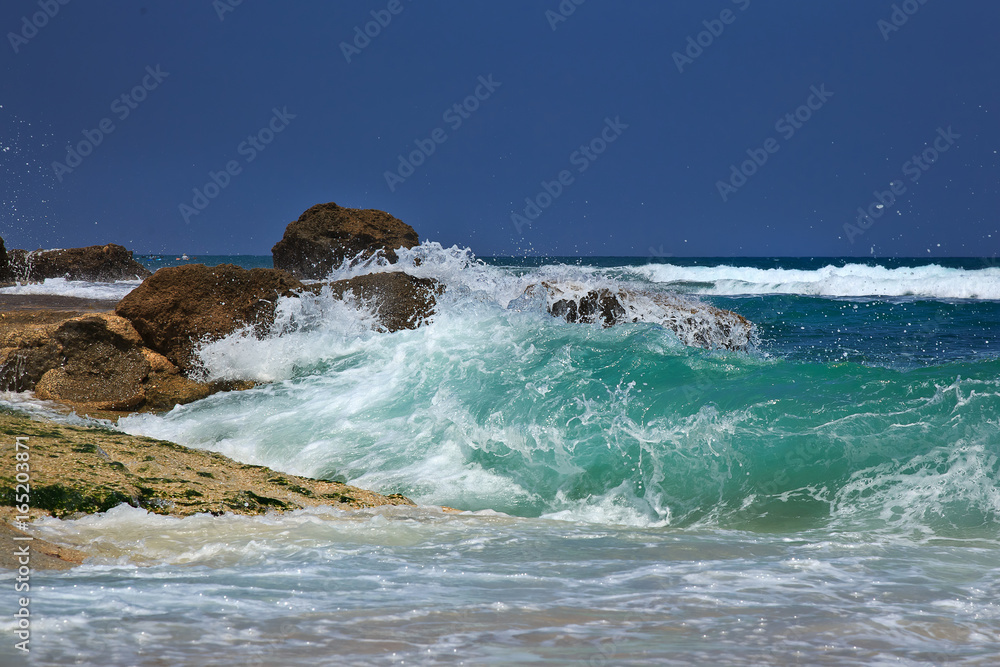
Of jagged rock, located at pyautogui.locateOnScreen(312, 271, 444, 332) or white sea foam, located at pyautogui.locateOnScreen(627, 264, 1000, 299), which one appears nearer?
jagged rock, located at pyautogui.locateOnScreen(312, 271, 444, 332)

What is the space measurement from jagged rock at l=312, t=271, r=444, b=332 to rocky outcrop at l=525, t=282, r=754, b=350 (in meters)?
1.83

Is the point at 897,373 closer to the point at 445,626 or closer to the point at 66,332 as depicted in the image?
the point at 445,626

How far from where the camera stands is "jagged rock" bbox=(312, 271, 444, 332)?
7938 mm

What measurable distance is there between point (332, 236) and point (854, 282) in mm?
19735

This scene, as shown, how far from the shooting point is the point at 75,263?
2039 centimetres

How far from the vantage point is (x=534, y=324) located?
7.56 metres

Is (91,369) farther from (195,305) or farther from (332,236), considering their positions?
(332,236)

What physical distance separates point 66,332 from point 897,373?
6.89 m

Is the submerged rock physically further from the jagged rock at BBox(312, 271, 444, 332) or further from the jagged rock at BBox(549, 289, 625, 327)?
the jagged rock at BBox(549, 289, 625, 327)

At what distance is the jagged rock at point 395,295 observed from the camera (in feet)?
26.0

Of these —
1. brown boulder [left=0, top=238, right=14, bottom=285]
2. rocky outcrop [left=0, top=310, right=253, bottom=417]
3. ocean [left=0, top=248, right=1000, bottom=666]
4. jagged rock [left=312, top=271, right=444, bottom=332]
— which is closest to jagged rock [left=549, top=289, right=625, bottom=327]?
ocean [left=0, top=248, right=1000, bottom=666]

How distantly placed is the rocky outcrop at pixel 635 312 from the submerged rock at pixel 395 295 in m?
1.83

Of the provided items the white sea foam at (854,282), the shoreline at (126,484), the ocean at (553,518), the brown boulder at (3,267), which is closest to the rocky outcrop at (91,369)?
→ the ocean at (553,518)

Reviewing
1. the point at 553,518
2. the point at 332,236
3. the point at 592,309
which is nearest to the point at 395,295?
the point at 592,309
